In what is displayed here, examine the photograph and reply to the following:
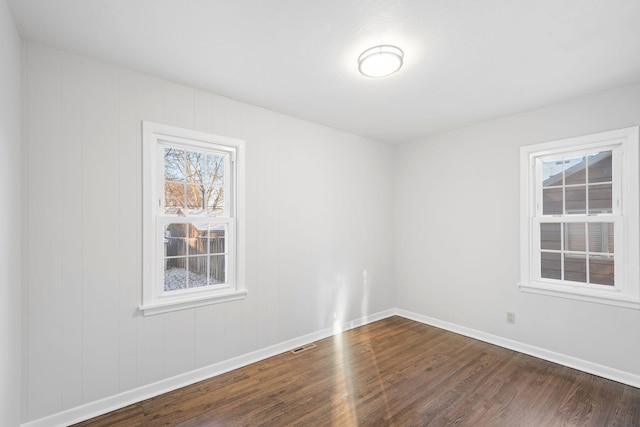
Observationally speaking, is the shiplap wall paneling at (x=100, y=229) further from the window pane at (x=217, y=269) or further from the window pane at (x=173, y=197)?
the window pane at (x=217, y=269)

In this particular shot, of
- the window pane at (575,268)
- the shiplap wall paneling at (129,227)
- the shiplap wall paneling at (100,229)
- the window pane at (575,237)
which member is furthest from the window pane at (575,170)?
the shiplap wall paneling at (100,229)

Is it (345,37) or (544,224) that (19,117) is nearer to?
(345,37)

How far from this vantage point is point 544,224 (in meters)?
3.22

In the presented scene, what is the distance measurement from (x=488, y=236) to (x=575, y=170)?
3.45 feet

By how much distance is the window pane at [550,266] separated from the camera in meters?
3.13

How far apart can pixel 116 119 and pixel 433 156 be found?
360 cm

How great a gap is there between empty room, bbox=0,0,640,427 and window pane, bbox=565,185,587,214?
23mm

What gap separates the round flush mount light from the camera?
212cm

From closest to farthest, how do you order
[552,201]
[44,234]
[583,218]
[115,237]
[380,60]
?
[44,234]
[380,60]
[115,237]
[583,218]
[552,201]

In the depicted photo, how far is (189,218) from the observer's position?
2.71 meters

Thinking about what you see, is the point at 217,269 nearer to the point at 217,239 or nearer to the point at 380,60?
the point at 217,239

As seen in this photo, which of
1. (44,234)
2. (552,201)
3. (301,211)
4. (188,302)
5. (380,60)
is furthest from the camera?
(301,211)

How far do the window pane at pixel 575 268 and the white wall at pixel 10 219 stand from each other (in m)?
4.37

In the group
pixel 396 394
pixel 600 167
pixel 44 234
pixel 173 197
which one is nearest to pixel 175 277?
pixel 173 197
